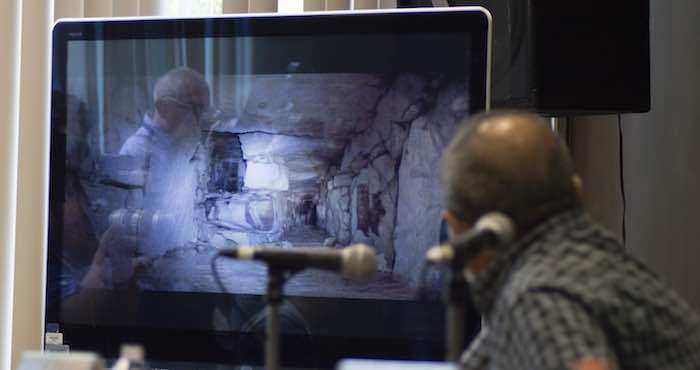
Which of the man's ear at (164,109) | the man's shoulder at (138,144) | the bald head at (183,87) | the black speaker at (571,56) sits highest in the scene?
the black speaker at (571,56)

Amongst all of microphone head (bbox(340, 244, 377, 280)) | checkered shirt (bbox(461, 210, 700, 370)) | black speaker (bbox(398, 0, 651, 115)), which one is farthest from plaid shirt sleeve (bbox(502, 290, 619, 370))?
black speaker (bbox(398, 0, 651, 115))

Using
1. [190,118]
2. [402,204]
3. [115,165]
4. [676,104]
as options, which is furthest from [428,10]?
[676,104]

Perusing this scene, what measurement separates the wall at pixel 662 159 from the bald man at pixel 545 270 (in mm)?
1701

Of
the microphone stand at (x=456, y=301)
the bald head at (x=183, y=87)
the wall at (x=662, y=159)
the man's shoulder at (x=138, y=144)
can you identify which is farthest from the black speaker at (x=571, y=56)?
the microphone stand at (x=456, y=301)

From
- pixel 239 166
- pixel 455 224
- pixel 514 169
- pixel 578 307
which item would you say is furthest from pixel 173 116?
pixel 578 307

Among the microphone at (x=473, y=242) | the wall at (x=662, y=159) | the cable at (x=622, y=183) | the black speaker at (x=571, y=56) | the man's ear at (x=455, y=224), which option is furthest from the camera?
the cable at (x=622, y=183)

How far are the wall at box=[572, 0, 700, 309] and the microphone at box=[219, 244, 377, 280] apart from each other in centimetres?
172

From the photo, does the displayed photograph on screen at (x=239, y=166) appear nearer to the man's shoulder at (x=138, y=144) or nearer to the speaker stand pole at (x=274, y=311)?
the man's shoulder at (x=138, y=144)

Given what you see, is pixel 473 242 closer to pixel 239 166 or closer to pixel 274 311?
pixel 274 311

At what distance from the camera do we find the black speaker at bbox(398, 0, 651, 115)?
2.47 meters

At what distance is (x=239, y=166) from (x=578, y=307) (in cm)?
109

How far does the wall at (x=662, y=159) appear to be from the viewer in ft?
9.56

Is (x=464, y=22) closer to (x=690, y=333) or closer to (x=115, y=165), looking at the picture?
(x=115, y=165)

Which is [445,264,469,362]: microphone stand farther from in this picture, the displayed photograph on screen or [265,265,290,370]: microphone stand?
the displayed photograph on screen
